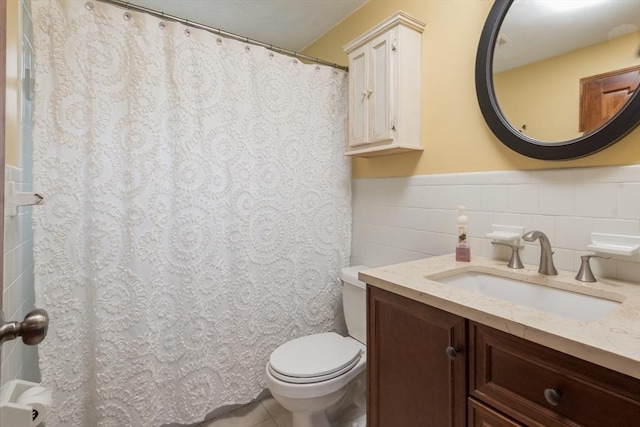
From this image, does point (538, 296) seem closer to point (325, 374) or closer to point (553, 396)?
point (553, 396)

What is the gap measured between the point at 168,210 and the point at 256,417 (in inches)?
46.2

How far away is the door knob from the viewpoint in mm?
494

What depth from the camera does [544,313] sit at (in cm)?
70

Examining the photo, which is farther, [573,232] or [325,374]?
[325,374]

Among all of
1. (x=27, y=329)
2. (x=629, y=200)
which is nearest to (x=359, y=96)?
(x=629, y=200)

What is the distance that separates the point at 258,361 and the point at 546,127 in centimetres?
166

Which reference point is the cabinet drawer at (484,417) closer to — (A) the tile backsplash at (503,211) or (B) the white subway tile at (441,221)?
(A) the tile backsplash at (503,211)

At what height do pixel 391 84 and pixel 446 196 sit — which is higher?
pixel 391 84

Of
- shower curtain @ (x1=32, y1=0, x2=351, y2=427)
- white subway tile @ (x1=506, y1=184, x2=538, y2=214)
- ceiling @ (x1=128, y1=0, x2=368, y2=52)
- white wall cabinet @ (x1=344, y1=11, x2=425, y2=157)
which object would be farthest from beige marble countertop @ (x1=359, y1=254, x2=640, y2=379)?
ceiling @ (x1=128, y1=0, x2=368, y2=52)

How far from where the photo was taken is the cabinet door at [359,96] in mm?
1568

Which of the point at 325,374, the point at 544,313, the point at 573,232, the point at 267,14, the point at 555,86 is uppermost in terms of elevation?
the point at 267,14

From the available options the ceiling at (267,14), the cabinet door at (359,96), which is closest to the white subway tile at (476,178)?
the cabinet door at (359,96)

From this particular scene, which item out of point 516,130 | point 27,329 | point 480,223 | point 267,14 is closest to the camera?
point 27,329

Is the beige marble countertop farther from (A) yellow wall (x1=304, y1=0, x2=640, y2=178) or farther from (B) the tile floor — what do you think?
(B) the tile floor
